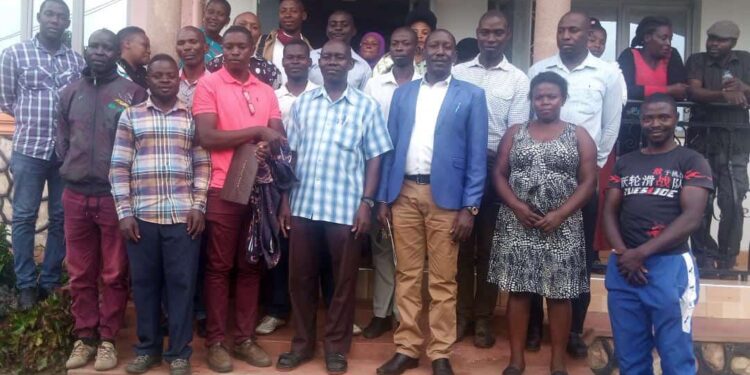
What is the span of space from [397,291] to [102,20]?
465 centimetres

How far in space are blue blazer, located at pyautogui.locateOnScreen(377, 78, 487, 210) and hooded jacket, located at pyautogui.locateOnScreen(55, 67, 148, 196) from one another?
63.3 inches

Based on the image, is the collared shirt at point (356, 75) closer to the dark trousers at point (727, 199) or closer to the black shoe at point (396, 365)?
the black shoe at point (396, 365)

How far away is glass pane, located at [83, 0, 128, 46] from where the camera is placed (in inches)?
294

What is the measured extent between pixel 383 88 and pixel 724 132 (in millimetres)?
2697

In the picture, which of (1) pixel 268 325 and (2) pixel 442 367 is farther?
(1) pixel 268 325

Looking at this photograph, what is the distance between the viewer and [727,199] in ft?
19.0

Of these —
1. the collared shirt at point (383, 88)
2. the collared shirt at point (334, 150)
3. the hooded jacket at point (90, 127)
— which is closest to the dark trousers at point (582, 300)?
the collared shirt at point (334, 150)

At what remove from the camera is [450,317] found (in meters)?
4.50

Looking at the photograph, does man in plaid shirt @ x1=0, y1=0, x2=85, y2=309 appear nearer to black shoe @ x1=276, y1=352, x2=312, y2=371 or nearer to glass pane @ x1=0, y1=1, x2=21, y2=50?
black shoe @ x1=276, y1=352, x2=312, y2=371

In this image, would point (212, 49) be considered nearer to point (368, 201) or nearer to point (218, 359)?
point (368, 201)

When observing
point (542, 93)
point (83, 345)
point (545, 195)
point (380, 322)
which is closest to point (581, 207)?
point (545, 195)

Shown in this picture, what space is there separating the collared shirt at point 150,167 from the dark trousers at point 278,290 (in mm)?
844

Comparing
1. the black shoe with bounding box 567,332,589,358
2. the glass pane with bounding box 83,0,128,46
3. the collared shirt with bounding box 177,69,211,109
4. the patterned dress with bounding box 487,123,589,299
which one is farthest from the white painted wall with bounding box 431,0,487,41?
the black shoe with bounding box 567,332,589,358

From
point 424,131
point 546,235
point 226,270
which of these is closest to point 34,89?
point 226,270
